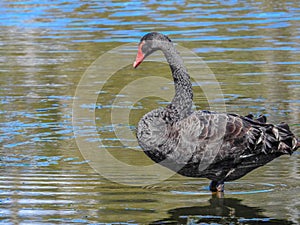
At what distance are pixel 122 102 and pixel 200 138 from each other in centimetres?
440

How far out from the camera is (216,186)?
6.95 meters

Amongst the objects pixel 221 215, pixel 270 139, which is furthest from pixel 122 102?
pixel 221 215

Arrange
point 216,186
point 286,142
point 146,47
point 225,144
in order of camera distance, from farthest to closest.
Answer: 1. point 216,186
2. point 286,142
3. point 146,47
4. point 225,144

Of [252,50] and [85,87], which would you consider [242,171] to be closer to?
[85,87]

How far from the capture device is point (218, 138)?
6.56 m

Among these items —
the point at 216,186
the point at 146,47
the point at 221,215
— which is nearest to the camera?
the point at 221,215

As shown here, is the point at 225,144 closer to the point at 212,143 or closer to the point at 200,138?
the point at 212,143

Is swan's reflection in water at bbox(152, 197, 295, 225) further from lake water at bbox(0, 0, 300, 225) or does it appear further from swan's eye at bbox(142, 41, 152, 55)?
swan's eye at bbox(142, 41, 152, 55)

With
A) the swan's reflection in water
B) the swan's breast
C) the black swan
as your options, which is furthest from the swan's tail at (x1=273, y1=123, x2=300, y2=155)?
the swan's breast

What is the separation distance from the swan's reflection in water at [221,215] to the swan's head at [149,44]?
4.32 feet

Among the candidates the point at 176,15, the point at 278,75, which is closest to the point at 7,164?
Result: the point at 278,75

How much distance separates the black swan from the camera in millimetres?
6461

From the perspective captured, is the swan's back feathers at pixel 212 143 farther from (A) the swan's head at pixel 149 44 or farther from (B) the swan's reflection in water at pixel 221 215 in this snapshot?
(A) the swan's head at pixel 149 44

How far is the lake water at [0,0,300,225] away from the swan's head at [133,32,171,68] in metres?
1.21
